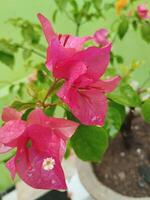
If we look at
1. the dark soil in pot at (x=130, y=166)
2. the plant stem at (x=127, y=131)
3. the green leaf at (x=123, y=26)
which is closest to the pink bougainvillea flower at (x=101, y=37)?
the green leaf at (x=123, y=26)

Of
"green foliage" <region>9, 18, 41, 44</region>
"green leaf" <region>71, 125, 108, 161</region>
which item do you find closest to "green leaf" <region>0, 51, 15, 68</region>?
"green foliage" <region>9, 18, 41, 44</region>

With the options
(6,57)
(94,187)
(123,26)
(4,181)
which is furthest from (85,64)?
(4,181)

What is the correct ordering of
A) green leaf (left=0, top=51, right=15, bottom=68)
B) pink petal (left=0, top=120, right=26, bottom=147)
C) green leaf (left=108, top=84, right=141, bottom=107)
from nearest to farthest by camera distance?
pink petal (left=0, top=120, right=26, bottom=147), green leaf (left=108, top=84, right=141, bottom=107), green leaf (left=0, top=51, right=15, bottom=68)

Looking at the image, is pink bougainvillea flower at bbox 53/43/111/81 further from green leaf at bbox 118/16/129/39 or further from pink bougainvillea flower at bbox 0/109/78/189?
green leaf at bbox 118/16/129/39

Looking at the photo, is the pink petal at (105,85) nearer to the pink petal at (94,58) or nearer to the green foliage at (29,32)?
the pink petal at (94,58)

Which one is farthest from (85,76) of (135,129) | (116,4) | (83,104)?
(135,129)

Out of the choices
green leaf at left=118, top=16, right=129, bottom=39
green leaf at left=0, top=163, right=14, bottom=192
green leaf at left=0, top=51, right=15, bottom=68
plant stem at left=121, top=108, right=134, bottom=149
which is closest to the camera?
green leaf at left=0, top=51, right=15, bottom=68

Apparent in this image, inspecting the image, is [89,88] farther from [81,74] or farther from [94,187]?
[94,187]
